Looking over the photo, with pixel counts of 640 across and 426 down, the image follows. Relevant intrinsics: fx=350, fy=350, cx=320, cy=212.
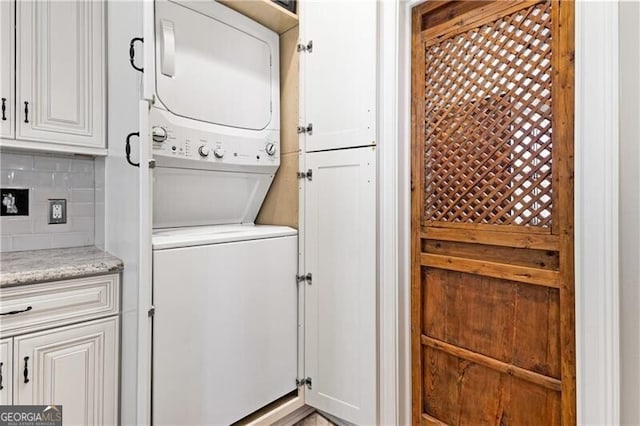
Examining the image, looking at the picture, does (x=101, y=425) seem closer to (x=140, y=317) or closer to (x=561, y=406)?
(x=140, y=317)

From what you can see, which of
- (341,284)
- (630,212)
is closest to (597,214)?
(630,212)

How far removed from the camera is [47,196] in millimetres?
1784

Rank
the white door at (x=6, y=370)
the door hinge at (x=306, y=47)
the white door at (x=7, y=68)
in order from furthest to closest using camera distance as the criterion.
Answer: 1. the door hinge at (x=306, y=47)
2. the white door at (x=7, y=68)
3. the white door at (x=6, y=370)

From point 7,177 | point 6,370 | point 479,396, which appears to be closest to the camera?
point 6,370

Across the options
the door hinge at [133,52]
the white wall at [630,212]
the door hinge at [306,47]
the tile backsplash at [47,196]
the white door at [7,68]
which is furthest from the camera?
the door hinge at [306,47]

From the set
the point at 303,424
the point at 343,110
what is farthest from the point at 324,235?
the point at 303,424

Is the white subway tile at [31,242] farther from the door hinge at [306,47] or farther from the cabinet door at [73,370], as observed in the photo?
the door hinge at [306,47]

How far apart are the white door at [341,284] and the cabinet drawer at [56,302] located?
3.09 ft

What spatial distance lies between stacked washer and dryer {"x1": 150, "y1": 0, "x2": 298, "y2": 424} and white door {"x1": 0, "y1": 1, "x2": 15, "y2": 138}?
0.59m

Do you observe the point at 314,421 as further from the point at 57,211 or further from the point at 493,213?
the point at 57,211

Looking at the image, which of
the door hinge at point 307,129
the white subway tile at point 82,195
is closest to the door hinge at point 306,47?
the door hinge at point 307,129

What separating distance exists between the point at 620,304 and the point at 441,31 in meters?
1.26

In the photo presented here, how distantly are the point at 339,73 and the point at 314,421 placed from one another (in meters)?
1.82

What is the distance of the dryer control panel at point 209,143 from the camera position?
158 cm
